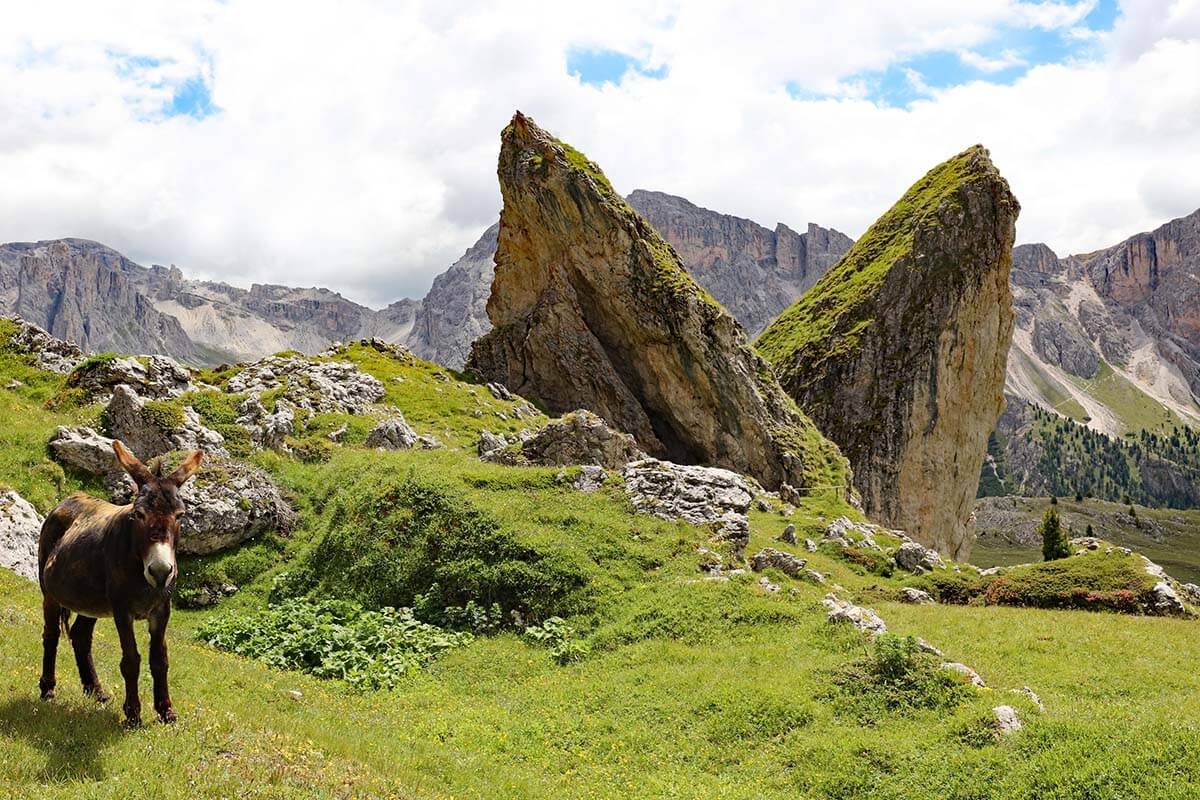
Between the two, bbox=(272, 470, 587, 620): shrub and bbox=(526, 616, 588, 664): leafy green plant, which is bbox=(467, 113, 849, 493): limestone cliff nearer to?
bbox=(272, 470, 587, 620): shrub

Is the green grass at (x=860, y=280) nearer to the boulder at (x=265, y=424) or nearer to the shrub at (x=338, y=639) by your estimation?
the boulder at (x=265, y=424)

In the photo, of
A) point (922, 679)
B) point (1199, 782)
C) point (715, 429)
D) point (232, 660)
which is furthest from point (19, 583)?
point (715, 429)

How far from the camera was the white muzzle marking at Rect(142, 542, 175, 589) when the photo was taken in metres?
8.44

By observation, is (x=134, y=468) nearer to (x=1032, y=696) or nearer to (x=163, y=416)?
(x=1032, y=696)

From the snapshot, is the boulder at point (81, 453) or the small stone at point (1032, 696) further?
the boulder at point (81, 453)

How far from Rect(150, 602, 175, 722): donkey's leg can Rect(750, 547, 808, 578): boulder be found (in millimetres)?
20392

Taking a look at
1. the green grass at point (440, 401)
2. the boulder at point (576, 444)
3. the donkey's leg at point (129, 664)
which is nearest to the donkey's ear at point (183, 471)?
the donkey's leg at point (129, 664)

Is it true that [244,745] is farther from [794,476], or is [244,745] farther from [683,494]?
[794,476]

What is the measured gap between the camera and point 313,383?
45.2 m

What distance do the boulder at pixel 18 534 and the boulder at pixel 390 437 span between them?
51.6ft

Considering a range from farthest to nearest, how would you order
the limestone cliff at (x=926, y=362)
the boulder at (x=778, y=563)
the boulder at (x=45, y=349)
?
the limestone cliff at (x=926, y=362) → the boulder at (x=45, y=349) → the boulder at (x=778, y=563)

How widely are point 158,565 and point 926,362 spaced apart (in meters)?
70.1

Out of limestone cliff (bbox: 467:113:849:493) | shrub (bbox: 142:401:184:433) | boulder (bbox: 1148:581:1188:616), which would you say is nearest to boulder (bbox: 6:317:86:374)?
shrub (bbox: 142:401:184:433)

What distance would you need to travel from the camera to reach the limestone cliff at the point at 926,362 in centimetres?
6819
